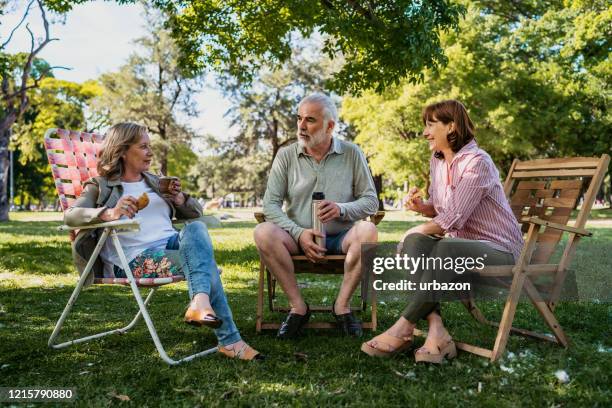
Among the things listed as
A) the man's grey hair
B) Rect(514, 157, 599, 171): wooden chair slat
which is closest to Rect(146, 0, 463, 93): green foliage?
the man's grey hair

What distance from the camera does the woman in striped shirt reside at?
318 cm

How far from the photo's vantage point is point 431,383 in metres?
2.83

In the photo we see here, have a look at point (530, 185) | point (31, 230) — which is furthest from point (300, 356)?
point (31, 230)

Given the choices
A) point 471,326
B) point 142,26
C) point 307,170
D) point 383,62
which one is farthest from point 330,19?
point 142,26

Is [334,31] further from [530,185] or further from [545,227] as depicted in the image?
[545,227]

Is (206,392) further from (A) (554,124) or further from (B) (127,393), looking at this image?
Result: (A) (554,124)

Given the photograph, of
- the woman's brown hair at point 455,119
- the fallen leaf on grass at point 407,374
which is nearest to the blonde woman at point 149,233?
the fallen leaf on grass at point 407,374

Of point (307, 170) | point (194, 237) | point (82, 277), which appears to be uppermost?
point (307, 170)

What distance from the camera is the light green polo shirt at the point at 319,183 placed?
4082mm

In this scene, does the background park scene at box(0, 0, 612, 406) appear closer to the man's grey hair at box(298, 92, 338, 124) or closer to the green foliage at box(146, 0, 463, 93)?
the green foliage at box(146, 0, 463, 93)

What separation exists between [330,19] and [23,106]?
1345cm

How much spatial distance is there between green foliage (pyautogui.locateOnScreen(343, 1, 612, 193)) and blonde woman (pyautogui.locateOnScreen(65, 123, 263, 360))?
1917cm

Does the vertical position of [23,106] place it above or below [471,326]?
above

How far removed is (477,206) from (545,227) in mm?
510
